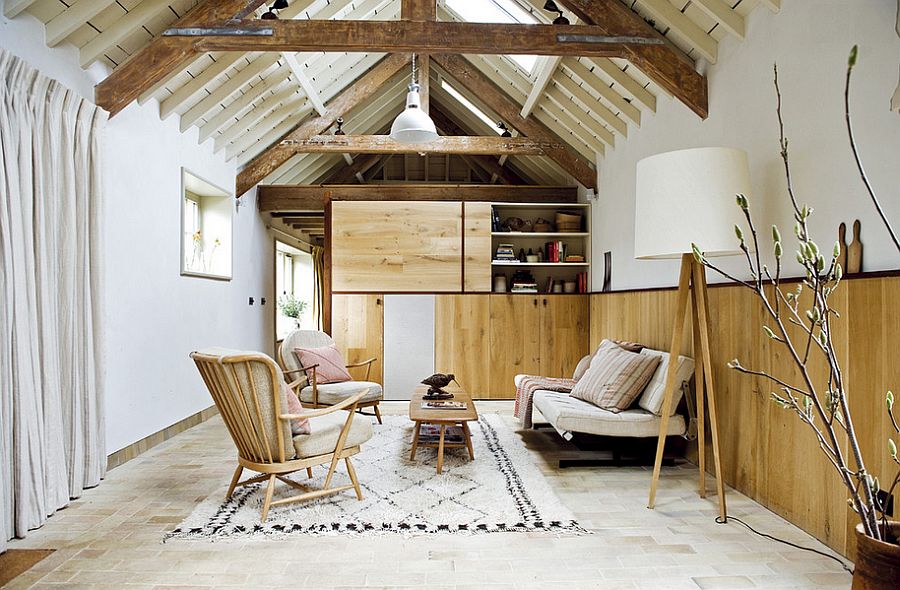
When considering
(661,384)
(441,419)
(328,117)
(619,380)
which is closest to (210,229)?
(328,117)

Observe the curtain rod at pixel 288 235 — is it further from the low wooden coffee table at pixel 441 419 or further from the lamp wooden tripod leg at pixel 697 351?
the lamp wooden tripod leg at pixel 697 351

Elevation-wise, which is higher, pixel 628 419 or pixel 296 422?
pixel 296 422

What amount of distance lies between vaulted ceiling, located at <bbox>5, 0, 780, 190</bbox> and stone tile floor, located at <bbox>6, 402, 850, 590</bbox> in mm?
2535

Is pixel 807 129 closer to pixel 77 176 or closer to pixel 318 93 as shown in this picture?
pixel 77 176

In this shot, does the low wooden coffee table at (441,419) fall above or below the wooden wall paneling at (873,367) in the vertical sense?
below

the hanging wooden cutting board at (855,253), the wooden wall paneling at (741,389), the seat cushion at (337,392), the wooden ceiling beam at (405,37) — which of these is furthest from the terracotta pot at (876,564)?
the seat cushion at (337,392)

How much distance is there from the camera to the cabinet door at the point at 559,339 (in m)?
7.09

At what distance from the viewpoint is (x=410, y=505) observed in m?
3.30

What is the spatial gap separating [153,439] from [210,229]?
2.47 m

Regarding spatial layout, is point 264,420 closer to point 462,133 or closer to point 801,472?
point 801,472

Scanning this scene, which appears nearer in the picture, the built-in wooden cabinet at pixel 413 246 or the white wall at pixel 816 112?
the white wall at pixel 816 112

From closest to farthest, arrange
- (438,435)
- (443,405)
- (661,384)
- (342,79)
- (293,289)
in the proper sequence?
1. (661,384)
2. (443,405)
3. (438,435)
4. (342,79)
5. (293,289)

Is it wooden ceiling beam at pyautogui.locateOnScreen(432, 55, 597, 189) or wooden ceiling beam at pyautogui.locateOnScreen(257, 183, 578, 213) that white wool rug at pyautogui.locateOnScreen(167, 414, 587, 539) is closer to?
wooden ceiling beam at pyautogui.locateOnScreen(432, 55, 597, 189)

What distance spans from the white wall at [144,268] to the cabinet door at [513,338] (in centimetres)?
288
